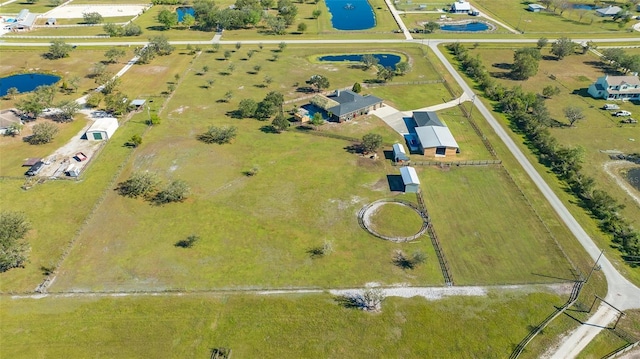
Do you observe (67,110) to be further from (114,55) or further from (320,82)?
(320,82)

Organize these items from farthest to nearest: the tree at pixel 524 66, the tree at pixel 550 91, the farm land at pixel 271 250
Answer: the tree at pixel 524 66, the tree at pixel 550 91, the farm land at pixel 271 250

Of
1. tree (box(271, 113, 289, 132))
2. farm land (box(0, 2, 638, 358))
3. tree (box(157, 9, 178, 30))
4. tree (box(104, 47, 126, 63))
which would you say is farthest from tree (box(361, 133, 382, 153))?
tree (box(157, 9, 178, 30))

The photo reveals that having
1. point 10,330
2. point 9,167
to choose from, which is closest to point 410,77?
point 9,167

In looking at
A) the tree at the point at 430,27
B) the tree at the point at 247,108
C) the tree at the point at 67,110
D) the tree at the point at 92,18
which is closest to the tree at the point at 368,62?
the tree at the point at 430,27

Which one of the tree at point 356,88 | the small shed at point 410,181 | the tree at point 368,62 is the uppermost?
the tree at point 368,62

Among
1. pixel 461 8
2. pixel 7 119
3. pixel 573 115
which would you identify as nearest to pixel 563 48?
pixel 573 115

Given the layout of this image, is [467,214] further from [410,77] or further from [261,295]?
[410,77]

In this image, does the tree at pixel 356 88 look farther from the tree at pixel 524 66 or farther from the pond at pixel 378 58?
the tree at pixel 524 66
